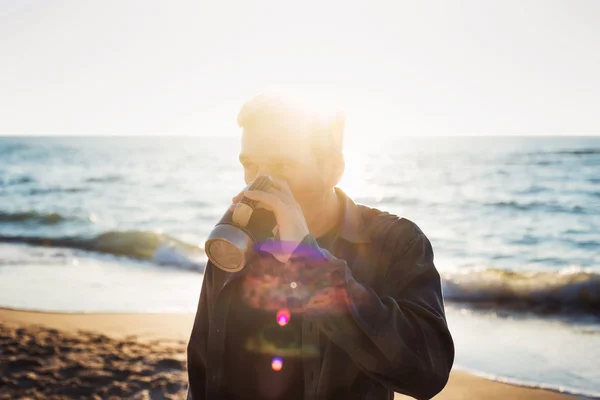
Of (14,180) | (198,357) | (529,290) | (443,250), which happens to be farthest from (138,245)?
(14,180)

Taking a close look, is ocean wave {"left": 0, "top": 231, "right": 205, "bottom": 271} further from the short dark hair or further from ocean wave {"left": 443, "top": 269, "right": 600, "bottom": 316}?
the short dark hair

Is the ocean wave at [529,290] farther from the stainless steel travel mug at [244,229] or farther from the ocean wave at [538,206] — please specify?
the ocean wave at [538,206]

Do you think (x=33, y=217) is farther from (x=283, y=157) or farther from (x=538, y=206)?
(x=283, y=157)

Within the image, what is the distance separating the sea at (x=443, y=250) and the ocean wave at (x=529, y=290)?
0.12ft

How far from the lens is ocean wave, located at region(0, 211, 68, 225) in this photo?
19.6 metres

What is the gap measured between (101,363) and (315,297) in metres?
5.06

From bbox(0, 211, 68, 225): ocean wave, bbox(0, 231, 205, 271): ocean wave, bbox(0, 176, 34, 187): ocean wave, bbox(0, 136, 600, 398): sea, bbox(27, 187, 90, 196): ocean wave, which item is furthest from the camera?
bbox(0, 176, 34, 187): ocean wave

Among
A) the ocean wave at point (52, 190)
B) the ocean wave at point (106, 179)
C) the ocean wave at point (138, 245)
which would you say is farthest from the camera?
the ocean wave at point (106, 179)

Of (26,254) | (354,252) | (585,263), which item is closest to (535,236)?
(585,263)

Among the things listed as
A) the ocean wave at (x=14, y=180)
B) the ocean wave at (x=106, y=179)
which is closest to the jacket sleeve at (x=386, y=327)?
the ocean wave at (x=14, y=180)

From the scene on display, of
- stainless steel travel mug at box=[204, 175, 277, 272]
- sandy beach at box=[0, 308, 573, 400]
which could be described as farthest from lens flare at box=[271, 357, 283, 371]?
sandy beach at box=[0, 308, 573, 400]

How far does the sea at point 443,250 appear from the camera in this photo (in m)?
7.62

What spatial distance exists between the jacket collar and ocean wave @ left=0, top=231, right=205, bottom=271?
1054cm

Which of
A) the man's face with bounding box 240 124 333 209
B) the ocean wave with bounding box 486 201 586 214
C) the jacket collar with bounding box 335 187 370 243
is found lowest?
the ocean wave with bounding box 486 201 586 214
